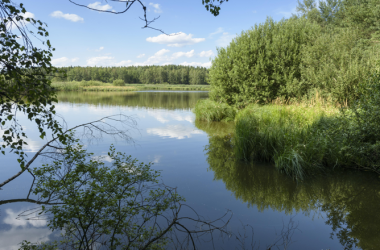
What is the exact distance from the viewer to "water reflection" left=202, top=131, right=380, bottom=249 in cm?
438

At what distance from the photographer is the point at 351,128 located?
6.29 m

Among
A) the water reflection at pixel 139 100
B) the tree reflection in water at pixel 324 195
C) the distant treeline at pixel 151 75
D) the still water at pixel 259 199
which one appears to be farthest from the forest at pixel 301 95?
the distant treeline at pixel 151 75

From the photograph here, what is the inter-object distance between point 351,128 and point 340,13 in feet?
102

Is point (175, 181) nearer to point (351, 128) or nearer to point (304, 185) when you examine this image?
point (304, 185)

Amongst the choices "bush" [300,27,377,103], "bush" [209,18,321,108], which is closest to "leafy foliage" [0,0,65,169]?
"bush" [300,27,377,103]

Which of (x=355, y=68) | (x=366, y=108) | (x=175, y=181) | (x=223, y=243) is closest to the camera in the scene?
(x=223, y=243)

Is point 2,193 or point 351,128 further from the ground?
point 351,128

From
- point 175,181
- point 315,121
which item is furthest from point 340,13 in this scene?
point 175,181

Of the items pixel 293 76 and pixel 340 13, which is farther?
pixel 340 13

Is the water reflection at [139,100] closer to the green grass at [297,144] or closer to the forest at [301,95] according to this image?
the forest at [301,95]

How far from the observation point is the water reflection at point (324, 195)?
4383 mm

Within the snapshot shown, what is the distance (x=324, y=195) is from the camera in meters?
5.70

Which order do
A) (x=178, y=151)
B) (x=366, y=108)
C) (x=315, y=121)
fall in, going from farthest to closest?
(x=178, y=151) < (x=315, y=121) < (x=366, y=108)

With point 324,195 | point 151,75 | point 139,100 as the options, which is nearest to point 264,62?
point 324,195
